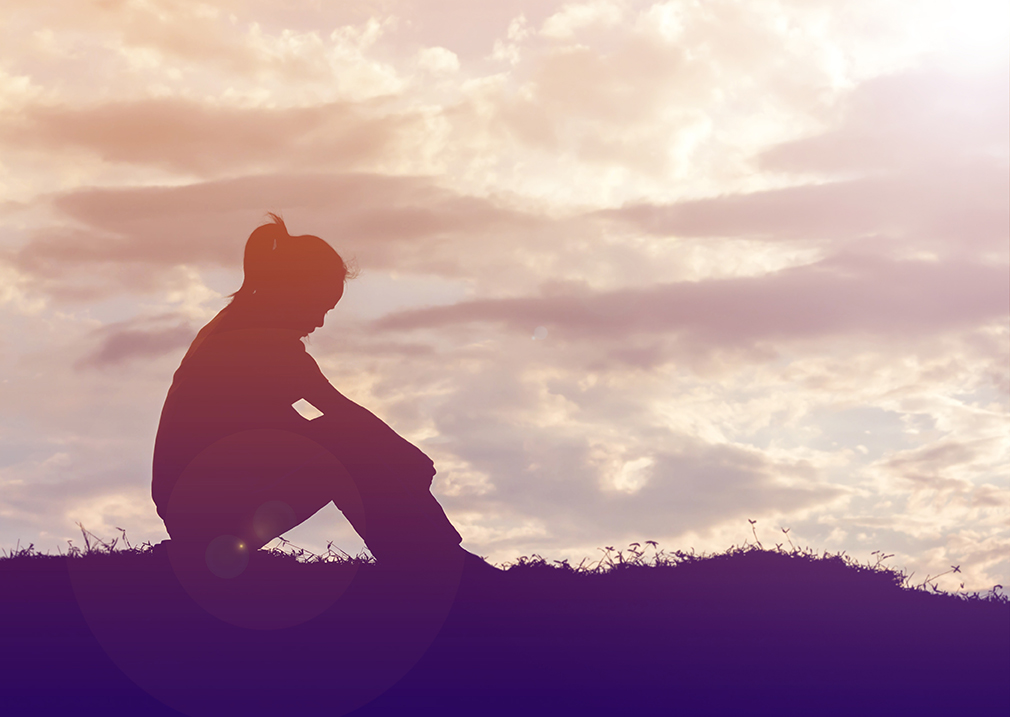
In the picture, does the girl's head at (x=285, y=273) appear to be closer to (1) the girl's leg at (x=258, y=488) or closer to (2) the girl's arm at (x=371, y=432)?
(2) the girl's arm at (x=371, y=432)

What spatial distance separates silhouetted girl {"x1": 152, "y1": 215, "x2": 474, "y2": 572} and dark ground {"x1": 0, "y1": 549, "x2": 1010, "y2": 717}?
513 mm

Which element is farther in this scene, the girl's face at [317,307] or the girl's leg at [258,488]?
the girl's face at [317,307]

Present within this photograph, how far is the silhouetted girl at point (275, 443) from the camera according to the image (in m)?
7.48

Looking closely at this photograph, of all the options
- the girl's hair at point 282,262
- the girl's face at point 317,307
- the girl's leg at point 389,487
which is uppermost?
the girl's hair at point 282,262

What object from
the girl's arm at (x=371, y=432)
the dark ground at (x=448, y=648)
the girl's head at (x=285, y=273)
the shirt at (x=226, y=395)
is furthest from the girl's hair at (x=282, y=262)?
the dark ground at (x=448, y=648)

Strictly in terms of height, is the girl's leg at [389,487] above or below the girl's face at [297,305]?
below

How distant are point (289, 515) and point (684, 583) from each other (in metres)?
4.07

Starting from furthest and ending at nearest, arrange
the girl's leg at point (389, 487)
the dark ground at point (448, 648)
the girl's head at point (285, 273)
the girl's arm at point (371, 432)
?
the girl's head at point (285, 273) < the girl's arm at point (371, 432) < the girl's leg at point (389, 487) < the dark ground at point (448, 648)

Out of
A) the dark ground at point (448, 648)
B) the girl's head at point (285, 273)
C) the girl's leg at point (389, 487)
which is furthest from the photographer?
the girl's head at point (285, 273)

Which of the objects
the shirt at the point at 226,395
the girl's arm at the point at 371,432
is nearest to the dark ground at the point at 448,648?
the girl's arm at the point at 371,432

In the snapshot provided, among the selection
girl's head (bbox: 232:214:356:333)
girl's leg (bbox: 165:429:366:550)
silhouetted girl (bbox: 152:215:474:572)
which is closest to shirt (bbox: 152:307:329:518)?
silhouetted girl (bbox: 152:215:474:572)

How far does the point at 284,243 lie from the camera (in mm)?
8023

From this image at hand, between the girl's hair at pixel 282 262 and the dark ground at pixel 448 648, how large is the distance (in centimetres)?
238

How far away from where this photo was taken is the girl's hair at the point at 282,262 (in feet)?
26.2
